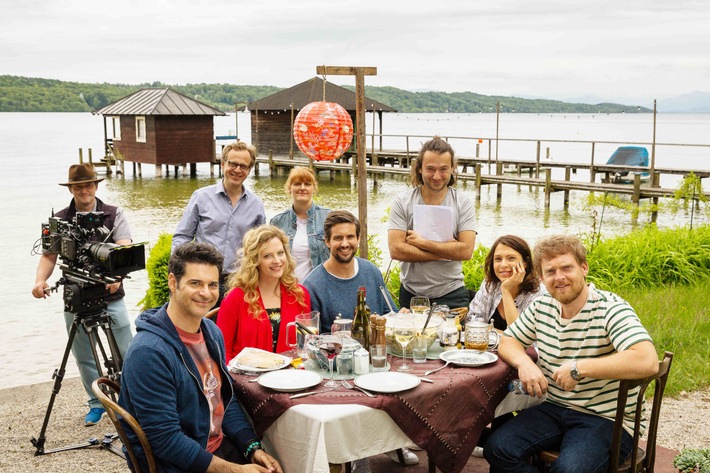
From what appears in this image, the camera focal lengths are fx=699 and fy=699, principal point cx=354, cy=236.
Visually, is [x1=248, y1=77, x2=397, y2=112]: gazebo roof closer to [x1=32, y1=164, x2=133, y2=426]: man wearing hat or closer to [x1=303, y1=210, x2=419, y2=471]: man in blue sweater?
[x1=32, y1=164, x2=133, y2=426]: man wearing hat

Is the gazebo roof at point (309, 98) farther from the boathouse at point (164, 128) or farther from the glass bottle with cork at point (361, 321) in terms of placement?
the glass bottle with cork at point (361, 321)

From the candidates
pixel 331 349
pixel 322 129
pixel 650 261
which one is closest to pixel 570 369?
pixel 331 349

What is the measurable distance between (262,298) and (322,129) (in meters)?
5.22

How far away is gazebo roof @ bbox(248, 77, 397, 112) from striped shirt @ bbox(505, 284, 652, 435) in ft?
101

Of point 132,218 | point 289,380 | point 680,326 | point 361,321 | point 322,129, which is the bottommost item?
point 132,218

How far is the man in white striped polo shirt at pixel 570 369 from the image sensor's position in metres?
2.99

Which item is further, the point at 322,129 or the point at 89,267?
the point at 322,129

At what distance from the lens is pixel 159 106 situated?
1305 inches

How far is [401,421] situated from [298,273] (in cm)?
231

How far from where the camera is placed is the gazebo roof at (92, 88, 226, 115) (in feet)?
109

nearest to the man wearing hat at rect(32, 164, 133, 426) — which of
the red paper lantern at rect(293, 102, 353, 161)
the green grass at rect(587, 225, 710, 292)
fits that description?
the red paper lantern at rect(293, 102, 353, 161)

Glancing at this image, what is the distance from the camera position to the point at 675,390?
17.6 ft

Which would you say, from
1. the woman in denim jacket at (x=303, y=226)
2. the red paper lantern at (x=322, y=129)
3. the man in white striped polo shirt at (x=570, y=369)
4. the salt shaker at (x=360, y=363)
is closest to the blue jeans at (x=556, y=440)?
the man in white striped polo shirt at (x=570, y=369)

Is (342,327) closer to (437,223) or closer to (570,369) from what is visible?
(570,369)
